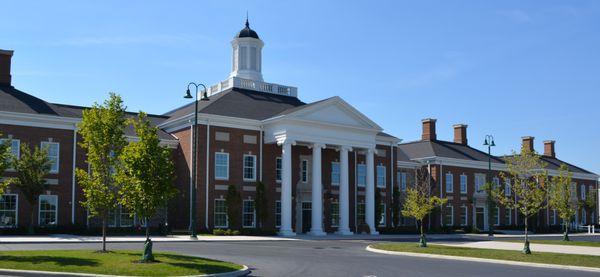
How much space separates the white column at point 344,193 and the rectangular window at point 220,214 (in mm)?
8504

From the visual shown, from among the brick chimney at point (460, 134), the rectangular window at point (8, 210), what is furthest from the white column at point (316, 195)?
the brick chimney at point (460, 134)

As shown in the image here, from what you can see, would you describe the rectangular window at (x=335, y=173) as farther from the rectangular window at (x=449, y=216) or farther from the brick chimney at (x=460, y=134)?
the brick chimney at (x=460, y=134)

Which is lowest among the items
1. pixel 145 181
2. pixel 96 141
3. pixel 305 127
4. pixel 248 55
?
pixel 145 181

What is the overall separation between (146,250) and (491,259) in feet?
43.4

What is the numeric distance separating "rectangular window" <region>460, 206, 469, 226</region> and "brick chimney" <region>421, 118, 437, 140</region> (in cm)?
816

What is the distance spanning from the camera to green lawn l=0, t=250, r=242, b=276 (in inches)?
681

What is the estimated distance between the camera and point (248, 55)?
54.6 m

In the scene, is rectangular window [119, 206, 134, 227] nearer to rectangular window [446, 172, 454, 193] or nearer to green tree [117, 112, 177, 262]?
green tree [117, 112, 177, 262]

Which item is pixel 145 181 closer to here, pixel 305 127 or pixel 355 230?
pixel 305 127

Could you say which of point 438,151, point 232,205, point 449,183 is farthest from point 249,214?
point 438,151

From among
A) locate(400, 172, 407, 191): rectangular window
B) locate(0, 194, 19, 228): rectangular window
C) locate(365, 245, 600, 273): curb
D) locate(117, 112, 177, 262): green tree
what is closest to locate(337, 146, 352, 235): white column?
locate(400, 172, 407, 191): rectangular window

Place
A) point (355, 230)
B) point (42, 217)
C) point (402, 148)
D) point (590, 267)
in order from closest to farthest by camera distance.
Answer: point (590, 267) → point (42, 217) → point (355, 230) → point (402, 148)

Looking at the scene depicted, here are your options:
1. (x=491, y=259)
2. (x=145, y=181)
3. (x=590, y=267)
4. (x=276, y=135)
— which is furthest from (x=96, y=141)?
(x=276, y=135)

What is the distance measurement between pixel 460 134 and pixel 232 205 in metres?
37.1
